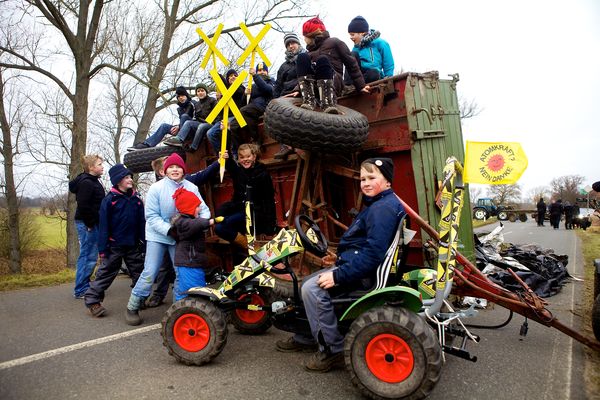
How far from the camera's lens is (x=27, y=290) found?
683 centimetres

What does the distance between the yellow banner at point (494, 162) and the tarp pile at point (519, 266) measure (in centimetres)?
189

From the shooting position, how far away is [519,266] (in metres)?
4.52

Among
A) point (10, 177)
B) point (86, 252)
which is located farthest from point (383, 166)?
point (10, 177)

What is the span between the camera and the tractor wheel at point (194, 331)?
3418 mm

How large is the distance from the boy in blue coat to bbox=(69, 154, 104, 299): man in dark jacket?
2.31ft

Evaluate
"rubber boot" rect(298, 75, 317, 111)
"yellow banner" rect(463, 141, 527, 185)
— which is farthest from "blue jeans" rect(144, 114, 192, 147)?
"yellow banner" rect(463, 141, 527, 185)

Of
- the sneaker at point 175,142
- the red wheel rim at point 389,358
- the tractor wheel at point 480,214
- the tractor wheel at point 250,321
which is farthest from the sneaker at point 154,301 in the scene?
the tractor wheel at point 480,214

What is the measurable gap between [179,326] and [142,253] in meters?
2.42

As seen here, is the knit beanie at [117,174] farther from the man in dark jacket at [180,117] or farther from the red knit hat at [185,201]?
the man in dark jacket at [180,117]

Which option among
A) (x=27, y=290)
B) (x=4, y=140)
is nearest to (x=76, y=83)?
(x=4, y=140)

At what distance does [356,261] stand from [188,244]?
83.7 inches

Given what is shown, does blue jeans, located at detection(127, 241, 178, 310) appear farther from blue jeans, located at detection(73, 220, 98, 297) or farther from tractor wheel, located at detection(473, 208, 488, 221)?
tractor wheel, located at detection(473, 208, 488, 221)

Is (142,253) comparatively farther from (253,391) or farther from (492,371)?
(492,371)

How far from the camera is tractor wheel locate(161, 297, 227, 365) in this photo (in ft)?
11.2
